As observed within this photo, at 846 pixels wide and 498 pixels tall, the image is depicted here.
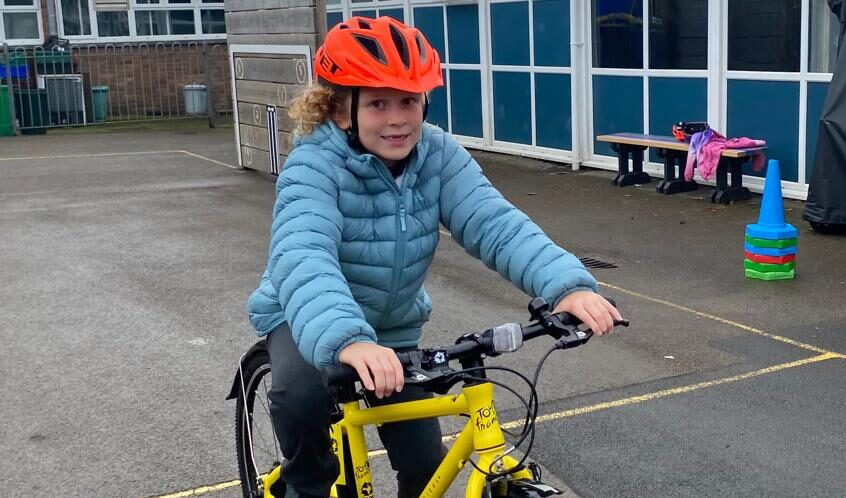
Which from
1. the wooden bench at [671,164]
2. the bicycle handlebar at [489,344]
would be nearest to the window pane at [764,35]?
the wooden bench at [671,164]

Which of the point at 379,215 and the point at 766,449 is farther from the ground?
the point at 379,215

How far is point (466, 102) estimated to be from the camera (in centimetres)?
1650

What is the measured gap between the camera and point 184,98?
82.3ft

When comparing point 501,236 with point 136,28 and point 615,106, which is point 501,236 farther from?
point 136,28

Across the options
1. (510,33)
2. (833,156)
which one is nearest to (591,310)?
(833,156)

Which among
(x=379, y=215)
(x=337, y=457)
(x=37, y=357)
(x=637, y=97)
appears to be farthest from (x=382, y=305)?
(x=637, y=97)

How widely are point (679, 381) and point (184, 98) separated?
20661mm

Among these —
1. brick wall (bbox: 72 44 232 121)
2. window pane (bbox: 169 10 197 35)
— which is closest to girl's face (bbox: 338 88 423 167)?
brick wall (bbox: 72 44 232 121)

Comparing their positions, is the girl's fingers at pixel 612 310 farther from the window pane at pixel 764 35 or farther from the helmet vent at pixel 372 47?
the window pane at pixel 764 35

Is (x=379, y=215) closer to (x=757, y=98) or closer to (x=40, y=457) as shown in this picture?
(x=40, y=457)

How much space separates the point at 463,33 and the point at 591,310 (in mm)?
13872

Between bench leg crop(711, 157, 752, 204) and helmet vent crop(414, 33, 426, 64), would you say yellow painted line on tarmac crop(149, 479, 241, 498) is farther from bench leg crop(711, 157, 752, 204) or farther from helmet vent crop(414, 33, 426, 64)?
bench leg crop(711, 157, 752, 204)

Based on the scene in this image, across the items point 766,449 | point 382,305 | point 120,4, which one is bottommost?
point 766,449

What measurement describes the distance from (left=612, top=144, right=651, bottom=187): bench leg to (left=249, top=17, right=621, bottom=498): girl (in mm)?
9629
